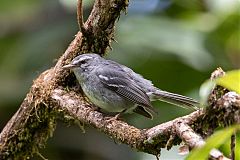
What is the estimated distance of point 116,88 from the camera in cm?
419

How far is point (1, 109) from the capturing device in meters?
5.24

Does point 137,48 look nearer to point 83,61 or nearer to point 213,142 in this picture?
point 83,61

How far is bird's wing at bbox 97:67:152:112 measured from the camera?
400cm

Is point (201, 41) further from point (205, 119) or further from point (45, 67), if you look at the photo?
point (205, 119)

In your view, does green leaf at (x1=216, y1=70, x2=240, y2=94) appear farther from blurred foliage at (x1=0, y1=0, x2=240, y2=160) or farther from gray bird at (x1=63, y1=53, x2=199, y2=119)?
blurred foliage at (x1=0, y1=0, x2=240, y2=160)

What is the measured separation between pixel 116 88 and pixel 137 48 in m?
0.65

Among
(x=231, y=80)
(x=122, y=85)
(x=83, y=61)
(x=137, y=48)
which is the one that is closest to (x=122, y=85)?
(x=122, y=85)

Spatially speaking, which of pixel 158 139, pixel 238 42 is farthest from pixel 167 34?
pixel 158 139

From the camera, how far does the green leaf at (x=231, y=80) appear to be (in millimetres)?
1547

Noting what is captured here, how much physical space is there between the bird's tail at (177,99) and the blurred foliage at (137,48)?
0.21m

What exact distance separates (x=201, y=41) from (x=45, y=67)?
1.48 meters

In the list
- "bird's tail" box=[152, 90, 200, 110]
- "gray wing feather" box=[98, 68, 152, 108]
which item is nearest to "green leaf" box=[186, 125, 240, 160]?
"bird's tail" box=[152, 90, 200, 110]

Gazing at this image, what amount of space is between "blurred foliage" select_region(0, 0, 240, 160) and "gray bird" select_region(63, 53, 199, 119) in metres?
0.28

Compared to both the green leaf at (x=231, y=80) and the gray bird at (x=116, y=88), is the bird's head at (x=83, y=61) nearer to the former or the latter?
the gray bird at (x=116, y=88)
